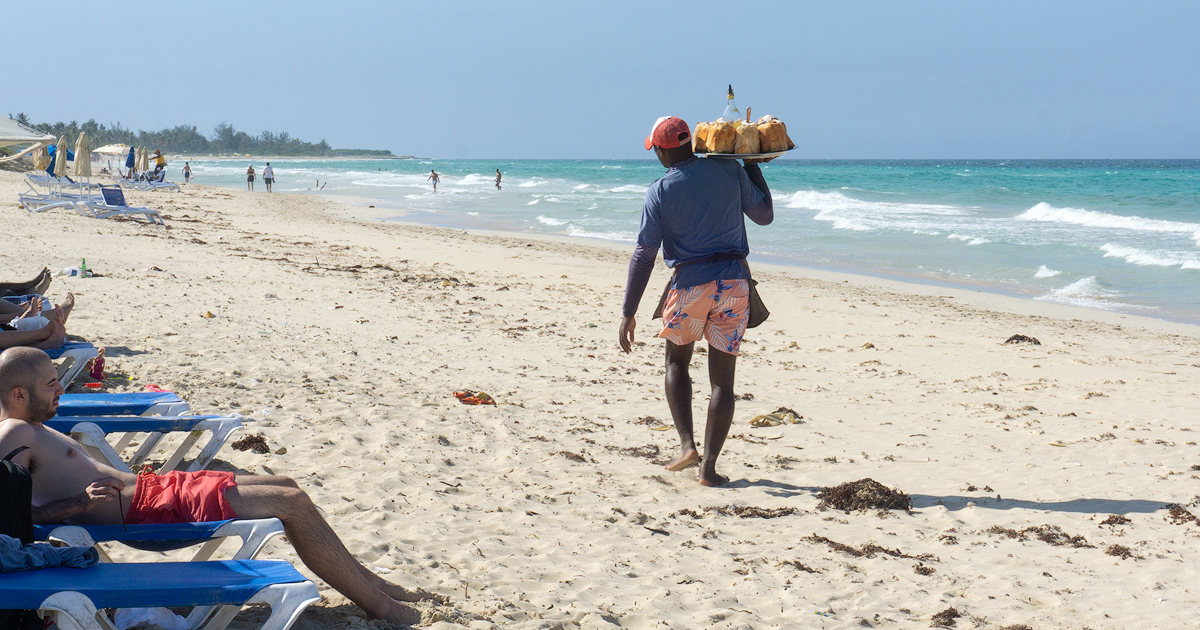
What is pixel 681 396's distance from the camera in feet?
14.8

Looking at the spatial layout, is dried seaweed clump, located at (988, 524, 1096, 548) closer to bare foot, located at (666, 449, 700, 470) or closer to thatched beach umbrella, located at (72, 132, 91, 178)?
bare foot, located at (666, 449, 700, 470)

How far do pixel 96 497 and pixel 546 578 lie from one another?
1567mm

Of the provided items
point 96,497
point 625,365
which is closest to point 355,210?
point 625,365

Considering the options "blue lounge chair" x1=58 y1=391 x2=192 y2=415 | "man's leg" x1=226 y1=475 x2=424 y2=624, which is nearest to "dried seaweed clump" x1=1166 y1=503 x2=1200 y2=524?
"man's leg" x1=226 y1=475 x2=424 y2=624

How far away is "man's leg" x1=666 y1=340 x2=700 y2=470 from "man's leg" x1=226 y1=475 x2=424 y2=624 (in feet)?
6.84

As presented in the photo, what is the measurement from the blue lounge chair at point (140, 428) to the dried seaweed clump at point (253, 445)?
555 mm

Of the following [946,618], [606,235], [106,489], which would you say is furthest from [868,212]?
[106,489]

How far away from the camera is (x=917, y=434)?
5.56 meters

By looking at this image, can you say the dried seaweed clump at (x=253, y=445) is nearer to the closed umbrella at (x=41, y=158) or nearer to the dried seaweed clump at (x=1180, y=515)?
the dried seaweed clump at (x=1180, y=515)

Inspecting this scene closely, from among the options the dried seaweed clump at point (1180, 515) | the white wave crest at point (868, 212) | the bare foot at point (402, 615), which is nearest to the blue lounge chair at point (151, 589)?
the bare foot at point (402, 615)

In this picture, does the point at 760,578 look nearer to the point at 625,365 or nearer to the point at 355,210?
the point at 625,365

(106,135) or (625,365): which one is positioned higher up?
(106,135)

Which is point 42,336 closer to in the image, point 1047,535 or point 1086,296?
point 1047,535

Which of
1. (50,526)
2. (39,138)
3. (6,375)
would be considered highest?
(39,138)
